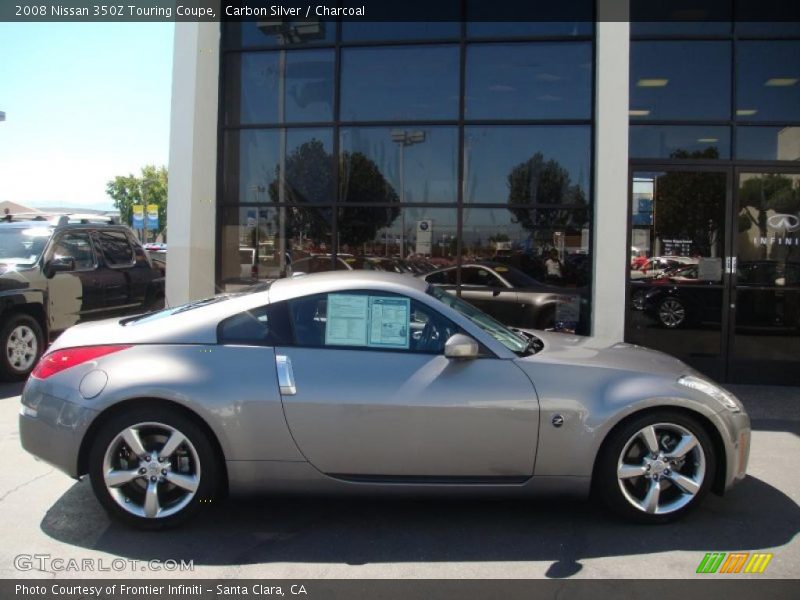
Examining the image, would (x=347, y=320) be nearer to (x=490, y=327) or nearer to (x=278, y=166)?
(x=490, y=327)

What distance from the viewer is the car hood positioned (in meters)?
4.14

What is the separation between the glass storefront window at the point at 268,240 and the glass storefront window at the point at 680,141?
13.1 feet

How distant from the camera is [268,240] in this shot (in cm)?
952

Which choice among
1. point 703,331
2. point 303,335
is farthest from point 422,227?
point 303,335

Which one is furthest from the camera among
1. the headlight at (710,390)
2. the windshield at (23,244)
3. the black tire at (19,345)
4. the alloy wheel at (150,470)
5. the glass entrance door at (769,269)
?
the windshield at (23,244)

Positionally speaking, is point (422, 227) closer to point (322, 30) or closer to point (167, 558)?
point (322, 30)

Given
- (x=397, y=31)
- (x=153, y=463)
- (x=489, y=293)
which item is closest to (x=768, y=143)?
(x=489, y=293)

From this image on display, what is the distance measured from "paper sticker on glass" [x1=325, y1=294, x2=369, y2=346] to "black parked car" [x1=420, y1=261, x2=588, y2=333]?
16.0 ft

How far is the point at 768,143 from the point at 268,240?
20.8 ft

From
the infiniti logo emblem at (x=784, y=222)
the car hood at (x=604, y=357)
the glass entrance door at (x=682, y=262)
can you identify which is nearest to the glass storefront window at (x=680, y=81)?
the glass entrance door at (x=682, y=262)

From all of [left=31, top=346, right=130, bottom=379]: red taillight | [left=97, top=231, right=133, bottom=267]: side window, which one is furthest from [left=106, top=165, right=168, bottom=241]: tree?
[left=31, top=346, right=130, bottom=379]: red taillight

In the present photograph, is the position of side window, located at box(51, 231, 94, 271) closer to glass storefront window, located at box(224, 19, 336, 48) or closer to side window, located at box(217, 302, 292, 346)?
glass storefront window, located at box(224, 19, 336, 48)

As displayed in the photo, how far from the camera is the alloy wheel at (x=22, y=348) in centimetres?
794

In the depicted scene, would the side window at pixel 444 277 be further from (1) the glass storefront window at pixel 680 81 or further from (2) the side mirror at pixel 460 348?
(2) the side mirror at pixel 460 348
